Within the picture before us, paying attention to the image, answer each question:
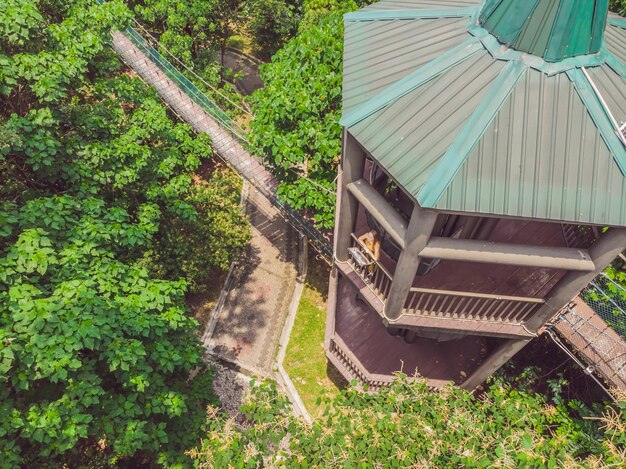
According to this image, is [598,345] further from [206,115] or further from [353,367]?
[206,115]

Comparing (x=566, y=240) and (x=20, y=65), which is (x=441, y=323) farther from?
(x=20, y=65)

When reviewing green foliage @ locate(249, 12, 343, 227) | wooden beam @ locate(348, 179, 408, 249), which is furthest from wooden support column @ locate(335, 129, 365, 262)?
green foliage @ locate(249, 12, 343, 227)

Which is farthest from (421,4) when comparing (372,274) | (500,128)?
(372,274)

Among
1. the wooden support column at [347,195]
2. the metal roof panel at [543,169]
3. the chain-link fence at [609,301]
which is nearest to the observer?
the metal roof panel at [543,169]

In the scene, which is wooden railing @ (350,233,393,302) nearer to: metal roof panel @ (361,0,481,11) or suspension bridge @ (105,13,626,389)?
suspension bridge @ (105,13,626,389)

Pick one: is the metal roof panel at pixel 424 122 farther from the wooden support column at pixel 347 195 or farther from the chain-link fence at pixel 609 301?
the chain-link fence at pixel 609 301

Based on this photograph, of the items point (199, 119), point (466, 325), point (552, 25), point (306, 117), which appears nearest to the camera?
point (552, 25)

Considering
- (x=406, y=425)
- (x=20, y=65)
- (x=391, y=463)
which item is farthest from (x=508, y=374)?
(x=20, y=65)

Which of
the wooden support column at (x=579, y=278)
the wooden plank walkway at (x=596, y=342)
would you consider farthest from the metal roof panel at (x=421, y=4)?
the wooden plank walkway at (x=596, y=342)
